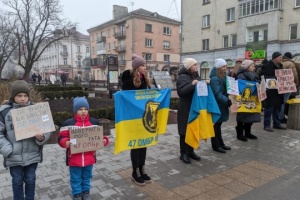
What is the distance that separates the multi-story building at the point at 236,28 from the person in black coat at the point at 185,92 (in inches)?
983

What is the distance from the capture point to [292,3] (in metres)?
26.2

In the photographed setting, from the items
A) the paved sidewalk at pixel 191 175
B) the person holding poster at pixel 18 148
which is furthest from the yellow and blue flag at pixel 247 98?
the person holding poster at pixel 18 148

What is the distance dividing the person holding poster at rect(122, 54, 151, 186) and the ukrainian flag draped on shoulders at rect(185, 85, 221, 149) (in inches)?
43.0

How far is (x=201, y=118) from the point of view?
4957mm

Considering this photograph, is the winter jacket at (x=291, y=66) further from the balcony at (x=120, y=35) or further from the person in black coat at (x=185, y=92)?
the balcony at (x=120, y=35)

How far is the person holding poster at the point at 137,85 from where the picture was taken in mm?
3975

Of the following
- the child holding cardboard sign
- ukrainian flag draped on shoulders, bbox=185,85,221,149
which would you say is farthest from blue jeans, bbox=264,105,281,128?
the child holding cardboard sign

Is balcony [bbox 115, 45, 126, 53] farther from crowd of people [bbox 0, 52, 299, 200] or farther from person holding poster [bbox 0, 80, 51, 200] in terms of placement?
person holding poster [bbox 0, 80, 51, 200]

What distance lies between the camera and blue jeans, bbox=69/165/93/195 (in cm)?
331

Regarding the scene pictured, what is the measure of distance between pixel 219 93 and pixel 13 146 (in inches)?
150

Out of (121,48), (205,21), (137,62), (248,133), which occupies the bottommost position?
(248,133)

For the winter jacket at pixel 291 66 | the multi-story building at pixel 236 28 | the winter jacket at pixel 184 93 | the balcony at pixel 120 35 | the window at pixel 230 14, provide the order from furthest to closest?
the balcony at pixel 120 35 < the window at pixel 230 14 < the multi-story building at pixel 236 28 < the winter jacket at pixel 291 66 < the winter jacket at pixel 184 93

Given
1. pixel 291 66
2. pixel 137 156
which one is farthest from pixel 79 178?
pixel 291 66

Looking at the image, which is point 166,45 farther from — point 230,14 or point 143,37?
point 230,14
